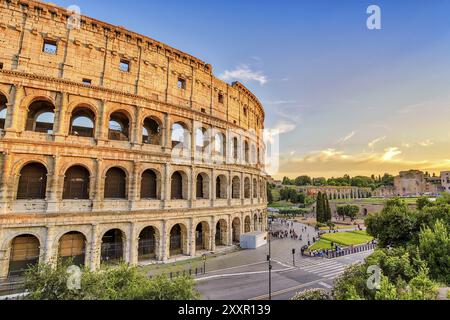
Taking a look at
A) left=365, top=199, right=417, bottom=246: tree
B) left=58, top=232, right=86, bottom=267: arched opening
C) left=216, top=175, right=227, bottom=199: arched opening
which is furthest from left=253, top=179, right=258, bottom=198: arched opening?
left=58, top=232, right=86, bottom=267: arched opening

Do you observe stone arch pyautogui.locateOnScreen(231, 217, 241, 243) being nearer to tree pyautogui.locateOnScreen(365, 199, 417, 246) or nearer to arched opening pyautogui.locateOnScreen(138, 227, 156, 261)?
arched opening pyautogui.locateOnScreen(138, 227, 156, 261)

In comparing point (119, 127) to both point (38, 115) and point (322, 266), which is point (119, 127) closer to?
point (38, 115)

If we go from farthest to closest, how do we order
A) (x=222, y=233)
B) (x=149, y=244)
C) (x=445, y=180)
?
1. (x=445, y=180)
2. (x=222, y=233)
3. (x=149, y=244)

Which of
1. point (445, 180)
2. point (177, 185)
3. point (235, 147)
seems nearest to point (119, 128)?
point (177, 185)

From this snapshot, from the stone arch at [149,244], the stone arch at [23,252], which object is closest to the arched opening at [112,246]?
the stone arch at [149,244]

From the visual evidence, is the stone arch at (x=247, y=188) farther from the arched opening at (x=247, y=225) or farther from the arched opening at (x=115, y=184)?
the arched opening at (x=115, y=184)
